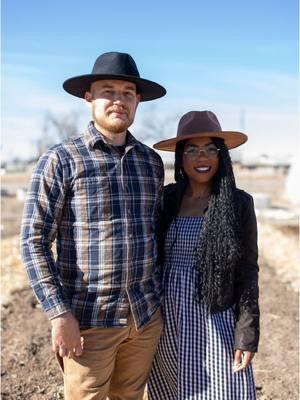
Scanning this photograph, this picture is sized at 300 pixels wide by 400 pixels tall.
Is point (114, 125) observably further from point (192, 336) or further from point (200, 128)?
point (192, 336)

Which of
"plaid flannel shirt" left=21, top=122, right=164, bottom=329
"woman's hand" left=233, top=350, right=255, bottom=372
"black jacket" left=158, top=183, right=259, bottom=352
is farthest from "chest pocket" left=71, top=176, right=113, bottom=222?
"woman's hand" left=233, top=350, right=255, bottom=372

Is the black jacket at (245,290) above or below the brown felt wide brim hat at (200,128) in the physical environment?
below

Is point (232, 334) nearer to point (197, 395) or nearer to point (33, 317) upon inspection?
point (197, 395)

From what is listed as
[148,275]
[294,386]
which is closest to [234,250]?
[148,275]

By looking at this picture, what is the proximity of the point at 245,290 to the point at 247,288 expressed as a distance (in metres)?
0.01

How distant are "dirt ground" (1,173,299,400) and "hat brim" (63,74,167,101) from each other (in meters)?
2.25

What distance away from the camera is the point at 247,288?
116 inches

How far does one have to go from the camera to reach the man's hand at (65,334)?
8.48 ft

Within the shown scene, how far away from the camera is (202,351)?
9.75ft

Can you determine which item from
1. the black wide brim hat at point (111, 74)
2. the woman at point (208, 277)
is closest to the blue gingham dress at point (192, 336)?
the woman at point (208, 277)

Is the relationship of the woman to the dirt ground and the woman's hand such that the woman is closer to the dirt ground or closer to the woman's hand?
the woman's hand

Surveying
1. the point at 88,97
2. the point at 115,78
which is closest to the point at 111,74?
the point at 115,78

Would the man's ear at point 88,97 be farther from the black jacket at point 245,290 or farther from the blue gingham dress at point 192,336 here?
the black jacket at point 245,290

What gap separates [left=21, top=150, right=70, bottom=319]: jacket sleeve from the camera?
8.47 feet
